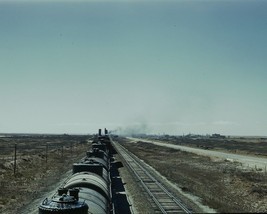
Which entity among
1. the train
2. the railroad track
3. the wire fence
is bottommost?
the railroad track

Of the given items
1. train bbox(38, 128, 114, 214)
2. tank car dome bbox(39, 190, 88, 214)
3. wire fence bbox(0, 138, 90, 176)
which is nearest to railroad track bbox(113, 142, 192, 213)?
train bbox(38, 128, 114, 214)

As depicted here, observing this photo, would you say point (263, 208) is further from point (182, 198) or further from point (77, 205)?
point (77, 205)

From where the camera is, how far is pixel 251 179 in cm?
4303

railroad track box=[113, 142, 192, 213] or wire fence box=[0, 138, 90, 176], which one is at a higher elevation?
wire fence box=[0, 138, 90, 176]

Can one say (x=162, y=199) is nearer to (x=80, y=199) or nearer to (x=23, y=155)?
(x=80, y=199)

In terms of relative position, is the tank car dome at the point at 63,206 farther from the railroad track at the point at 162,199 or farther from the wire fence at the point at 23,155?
the wire fence at the point at 23,155

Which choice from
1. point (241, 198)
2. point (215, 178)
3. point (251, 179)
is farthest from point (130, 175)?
point (241, 198)

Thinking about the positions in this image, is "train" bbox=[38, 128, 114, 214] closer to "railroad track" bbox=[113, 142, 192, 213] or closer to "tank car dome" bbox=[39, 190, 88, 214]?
"tank car dome" bbox=[39, 190, 88, 214]

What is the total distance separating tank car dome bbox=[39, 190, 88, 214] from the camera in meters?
10.7

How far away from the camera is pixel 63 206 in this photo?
430 inches

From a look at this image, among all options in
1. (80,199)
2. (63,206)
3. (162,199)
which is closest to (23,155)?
(162,199)

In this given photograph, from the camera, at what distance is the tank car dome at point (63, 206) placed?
420 inches

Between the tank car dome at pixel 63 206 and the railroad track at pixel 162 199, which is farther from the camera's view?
the railroad track at pixel 162 199

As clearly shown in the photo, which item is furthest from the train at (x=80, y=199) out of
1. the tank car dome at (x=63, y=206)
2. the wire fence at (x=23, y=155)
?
the wire fence at (x=23, y=155)
